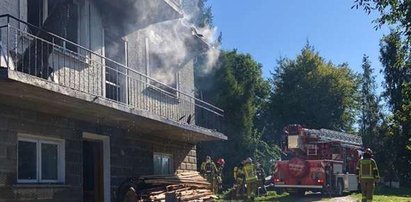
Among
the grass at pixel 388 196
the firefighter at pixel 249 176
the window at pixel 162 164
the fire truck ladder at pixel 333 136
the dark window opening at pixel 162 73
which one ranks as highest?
the dark window opening at pixel 162 73

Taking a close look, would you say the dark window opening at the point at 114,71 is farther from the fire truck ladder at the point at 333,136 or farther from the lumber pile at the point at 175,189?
the fire truck ladder at the point at 333,136

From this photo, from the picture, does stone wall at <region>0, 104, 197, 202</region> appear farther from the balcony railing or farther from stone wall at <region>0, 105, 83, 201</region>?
the balcony railing

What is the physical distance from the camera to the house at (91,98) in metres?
9.11

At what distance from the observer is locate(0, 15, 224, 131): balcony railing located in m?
9.03

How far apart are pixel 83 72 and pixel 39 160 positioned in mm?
2218

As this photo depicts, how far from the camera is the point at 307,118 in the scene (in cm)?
4078

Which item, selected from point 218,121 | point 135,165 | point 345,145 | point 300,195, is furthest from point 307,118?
point 135,165

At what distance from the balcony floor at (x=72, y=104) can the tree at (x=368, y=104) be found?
32.1 meters

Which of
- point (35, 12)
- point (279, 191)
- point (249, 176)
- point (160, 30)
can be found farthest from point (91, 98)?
point (279, 191)

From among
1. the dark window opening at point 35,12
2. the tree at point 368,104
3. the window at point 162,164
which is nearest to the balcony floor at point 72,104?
the window at point 162,164

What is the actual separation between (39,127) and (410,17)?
6.55m

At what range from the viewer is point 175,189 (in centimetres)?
1319

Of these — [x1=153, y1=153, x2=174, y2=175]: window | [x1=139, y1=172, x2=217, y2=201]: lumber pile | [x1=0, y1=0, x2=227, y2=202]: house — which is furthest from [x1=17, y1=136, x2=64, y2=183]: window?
[x1=153, y1=153, x2=174, y2=175]: window

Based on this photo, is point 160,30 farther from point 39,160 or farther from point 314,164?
point 314,164
